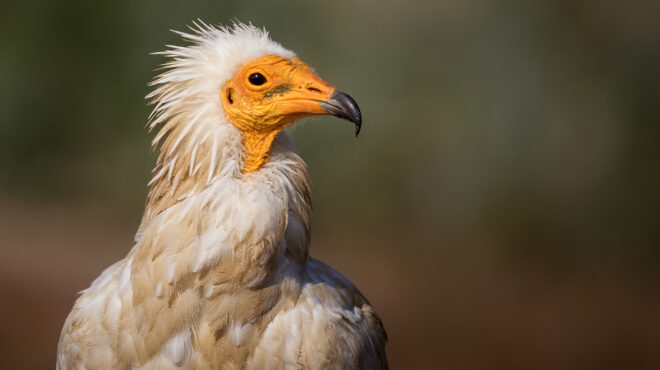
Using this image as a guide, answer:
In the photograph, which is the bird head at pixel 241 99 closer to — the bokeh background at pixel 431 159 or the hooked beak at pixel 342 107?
the hooked beak at pixel 342 107

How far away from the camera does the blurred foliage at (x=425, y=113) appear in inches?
303

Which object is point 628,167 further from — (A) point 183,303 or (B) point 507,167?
(A) point 183,303

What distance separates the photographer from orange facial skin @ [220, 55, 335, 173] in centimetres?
284

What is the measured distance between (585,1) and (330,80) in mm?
3060

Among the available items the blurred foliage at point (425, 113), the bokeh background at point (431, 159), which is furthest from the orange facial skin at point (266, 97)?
the blurred foliage at point (425, 113)

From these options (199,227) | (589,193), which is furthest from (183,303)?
(589,193)

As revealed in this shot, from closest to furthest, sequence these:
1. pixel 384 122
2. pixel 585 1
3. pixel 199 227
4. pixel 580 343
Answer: pixel 199 227, pixel 580 343, pixel 585 1, pixel 384 122

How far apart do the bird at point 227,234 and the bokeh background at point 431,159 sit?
4.27 meters

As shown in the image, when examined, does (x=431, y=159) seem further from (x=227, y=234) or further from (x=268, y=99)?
(x=227, y=234)

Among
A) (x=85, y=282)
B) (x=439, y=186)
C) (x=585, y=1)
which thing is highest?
(x=585, y=1)

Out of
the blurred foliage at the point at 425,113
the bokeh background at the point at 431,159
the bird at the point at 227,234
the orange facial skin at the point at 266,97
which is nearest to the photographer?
the bird at the point at 227,234

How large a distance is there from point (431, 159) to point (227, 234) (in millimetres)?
5580

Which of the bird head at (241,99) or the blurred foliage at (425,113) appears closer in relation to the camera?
the bird head at (241,99)

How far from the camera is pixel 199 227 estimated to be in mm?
2736
